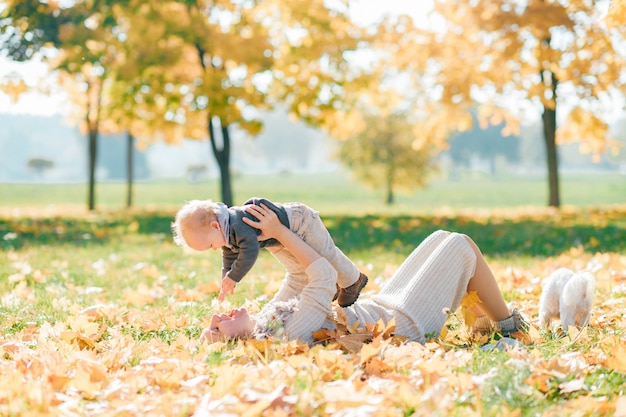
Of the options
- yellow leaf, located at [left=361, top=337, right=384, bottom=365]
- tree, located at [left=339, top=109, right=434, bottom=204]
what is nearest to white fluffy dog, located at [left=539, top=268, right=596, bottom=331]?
yellow leaf, located at [left=361, top=337, right=384, bottom=365]

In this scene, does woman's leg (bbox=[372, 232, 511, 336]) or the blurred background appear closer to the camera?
woman's leg (bbox=[372, 232, 511, 336])

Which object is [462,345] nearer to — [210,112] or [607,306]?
[607,306]

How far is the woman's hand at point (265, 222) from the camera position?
328cm

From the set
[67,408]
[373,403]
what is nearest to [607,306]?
[373,403]

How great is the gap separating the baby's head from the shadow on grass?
508cm

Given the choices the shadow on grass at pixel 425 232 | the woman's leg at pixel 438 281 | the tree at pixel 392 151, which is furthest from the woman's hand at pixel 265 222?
the tree at pixel 392 151

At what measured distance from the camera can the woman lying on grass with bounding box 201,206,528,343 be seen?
3.30m

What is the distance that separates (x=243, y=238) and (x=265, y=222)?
126mm

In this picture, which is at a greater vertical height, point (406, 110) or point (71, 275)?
point (406, 110)

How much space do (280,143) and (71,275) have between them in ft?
406

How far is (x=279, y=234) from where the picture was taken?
332 cm

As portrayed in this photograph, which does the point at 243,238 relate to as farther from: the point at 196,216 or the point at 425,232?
the point at 425,232

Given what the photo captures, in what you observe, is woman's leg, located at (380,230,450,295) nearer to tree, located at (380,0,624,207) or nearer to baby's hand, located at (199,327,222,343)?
baby's hand, located at (199,327,222,343)

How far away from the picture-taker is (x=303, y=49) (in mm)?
14305
